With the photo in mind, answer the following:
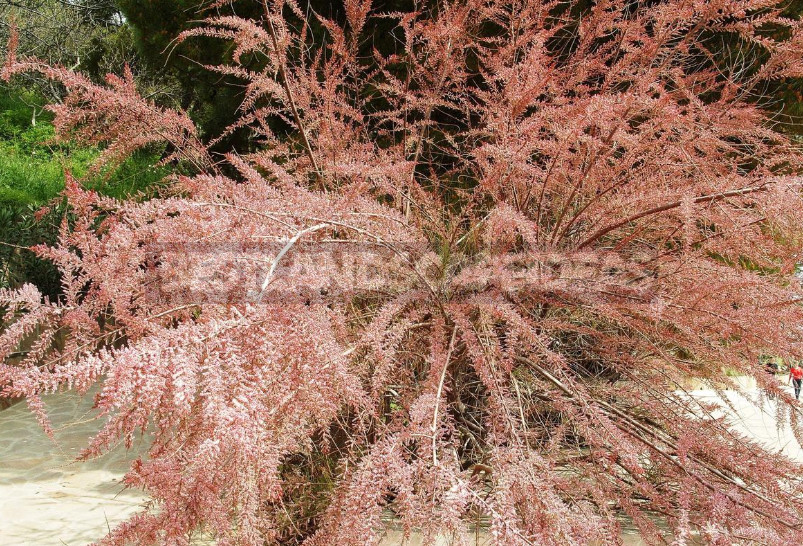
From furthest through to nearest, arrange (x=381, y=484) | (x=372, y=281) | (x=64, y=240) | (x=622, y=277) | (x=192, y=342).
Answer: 1. (x=622, y=277)
2. (x=372, y=281)
3. (x=64, y=240)
4. (x=381, y=484)
5. (x=192, y=342)

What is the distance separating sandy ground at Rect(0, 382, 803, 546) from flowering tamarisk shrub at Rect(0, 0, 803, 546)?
42cm

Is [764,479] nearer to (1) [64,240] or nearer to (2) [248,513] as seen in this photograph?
(2) [248,513]

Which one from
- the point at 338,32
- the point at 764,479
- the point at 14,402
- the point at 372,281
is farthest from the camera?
the point at 14,402

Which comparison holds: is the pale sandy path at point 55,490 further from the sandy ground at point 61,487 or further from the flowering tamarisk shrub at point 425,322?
the flowering tamarisk shrub at point 425,322

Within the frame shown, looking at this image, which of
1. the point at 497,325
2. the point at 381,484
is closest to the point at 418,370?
the point at 497,325

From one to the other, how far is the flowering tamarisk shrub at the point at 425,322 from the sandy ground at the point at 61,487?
42 cm

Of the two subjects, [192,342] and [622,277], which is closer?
[192,342]

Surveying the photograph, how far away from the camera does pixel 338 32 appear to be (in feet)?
9.35

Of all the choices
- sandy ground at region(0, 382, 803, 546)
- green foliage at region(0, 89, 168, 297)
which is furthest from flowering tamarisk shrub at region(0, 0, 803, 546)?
green foliage at region(0, 89, 168, 297)

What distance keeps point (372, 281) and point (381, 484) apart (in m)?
0.77

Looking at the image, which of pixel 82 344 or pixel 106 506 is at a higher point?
pixel 82 344

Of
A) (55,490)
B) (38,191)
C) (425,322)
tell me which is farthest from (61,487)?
(38,191)

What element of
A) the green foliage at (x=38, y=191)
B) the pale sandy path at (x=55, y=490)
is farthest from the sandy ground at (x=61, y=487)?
the green foliage at (x=38, y=191)

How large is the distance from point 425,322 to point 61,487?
245 cm
